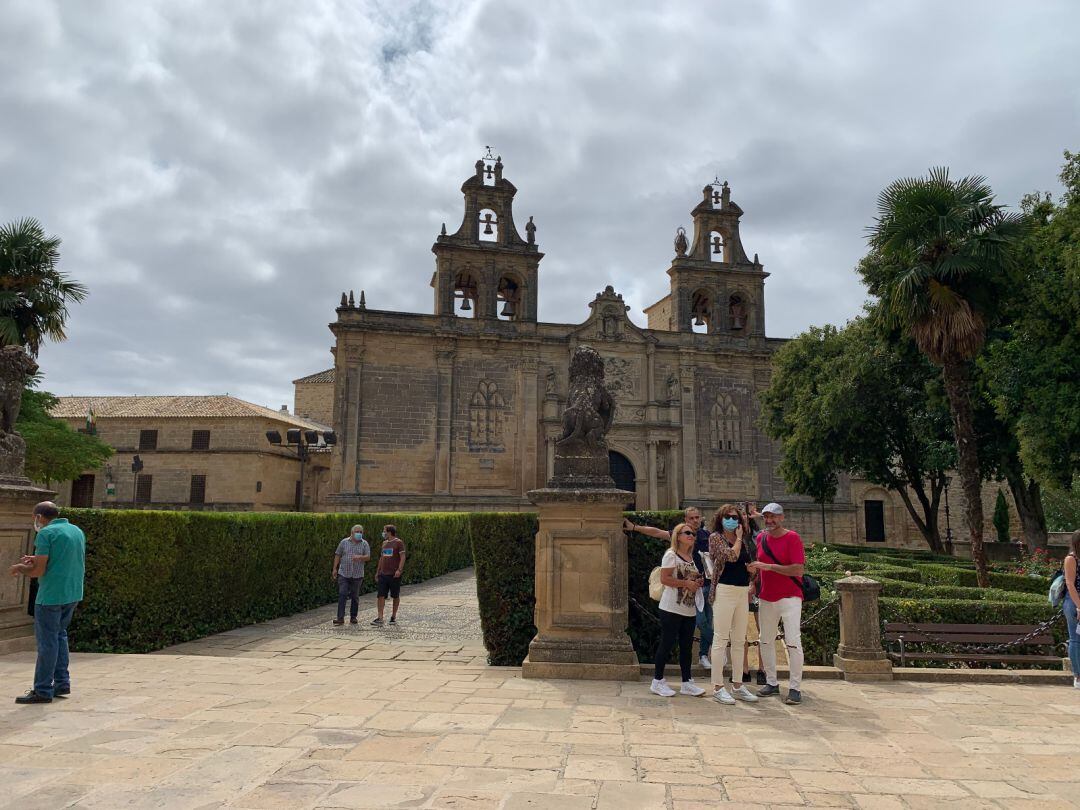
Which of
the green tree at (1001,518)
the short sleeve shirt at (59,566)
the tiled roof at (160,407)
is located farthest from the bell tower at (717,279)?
the short sleeve shirt at (59,566)

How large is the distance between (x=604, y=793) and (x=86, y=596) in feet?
25.5

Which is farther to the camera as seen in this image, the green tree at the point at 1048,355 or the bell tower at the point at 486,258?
the bell tower at the point at 486,258

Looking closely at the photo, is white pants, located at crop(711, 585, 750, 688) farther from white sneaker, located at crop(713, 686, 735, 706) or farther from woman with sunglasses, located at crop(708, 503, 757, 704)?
white sneaker, located at crop(713, 686, 735, 706)

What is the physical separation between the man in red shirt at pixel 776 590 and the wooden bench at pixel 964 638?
2.24 m

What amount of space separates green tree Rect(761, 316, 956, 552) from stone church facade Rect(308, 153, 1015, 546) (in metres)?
5.23

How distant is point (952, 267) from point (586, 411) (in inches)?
369

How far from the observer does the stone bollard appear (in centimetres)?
727

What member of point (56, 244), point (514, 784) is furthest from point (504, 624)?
point (56, 244)

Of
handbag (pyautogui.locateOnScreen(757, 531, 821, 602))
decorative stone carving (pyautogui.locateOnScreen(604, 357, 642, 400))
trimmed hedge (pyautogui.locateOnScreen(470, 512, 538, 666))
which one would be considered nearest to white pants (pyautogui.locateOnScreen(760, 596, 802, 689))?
handbag (pyautogui.locateOnScreen(757, 531, 821, 602))

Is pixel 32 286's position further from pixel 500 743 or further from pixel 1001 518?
pixel 1001 518

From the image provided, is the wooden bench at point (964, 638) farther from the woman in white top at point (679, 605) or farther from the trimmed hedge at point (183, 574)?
the trimmed hedge at point (183, 574)

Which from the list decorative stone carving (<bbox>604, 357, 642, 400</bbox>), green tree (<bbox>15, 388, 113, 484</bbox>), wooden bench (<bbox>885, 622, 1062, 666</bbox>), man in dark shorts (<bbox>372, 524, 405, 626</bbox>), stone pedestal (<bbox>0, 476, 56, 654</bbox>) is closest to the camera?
wooden bench (<bbox>885, 622, 1062, 666</bbox>)

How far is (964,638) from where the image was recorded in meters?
7.86

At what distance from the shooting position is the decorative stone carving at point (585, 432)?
746 centimetres
